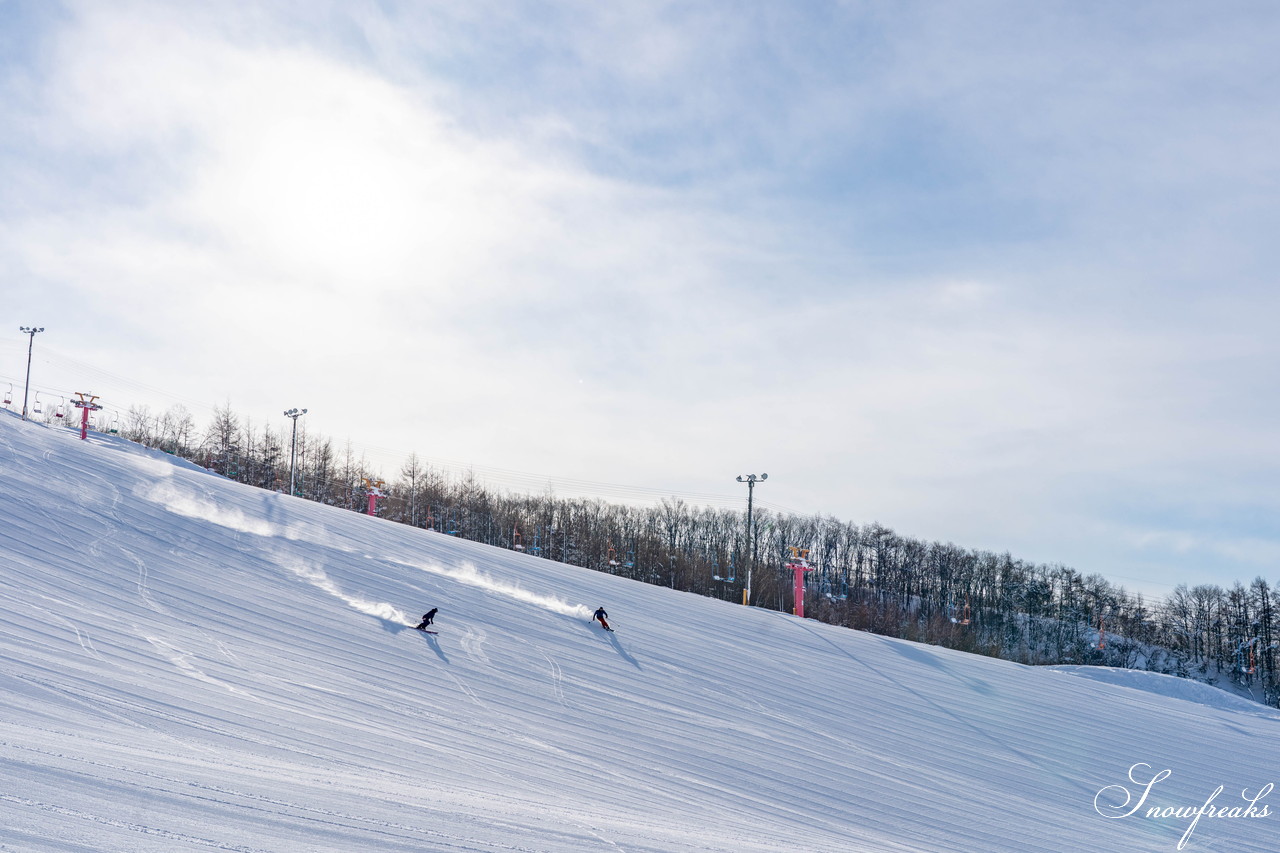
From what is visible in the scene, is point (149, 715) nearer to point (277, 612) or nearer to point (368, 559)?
point (277, 612)

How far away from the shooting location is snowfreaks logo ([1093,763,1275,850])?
1284cm

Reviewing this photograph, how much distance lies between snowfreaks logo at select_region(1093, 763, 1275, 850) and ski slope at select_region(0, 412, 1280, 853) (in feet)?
0.32

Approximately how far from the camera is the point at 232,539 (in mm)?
15656

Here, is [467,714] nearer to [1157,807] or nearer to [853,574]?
[1157,807]

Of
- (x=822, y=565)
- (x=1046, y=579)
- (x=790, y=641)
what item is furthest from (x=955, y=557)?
(x=790, y=641)

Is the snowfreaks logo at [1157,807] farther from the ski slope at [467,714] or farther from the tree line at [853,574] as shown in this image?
the tree line at [853,574]

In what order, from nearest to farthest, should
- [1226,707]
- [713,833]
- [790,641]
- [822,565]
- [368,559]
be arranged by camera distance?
[713,833]
[368,559]
[790,641]
[1226,707]
[822,565]

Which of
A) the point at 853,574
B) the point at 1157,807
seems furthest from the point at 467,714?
the point at 853,574

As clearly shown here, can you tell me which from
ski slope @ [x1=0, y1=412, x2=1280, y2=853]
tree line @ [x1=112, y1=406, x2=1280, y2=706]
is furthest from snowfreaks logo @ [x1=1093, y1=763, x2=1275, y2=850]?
tree line @ [x1=112, y1=406, x2=1280, y2=706]

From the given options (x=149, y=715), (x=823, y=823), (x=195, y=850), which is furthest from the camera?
(x=823, y=823)

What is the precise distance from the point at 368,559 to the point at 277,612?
13.9 feet

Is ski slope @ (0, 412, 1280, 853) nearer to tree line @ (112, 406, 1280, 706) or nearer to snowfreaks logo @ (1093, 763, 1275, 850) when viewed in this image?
snowfreaks logo @ (1093, 763, 1275, 850)

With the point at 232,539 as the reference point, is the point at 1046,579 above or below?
below

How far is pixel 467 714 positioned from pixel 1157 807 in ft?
40.5
